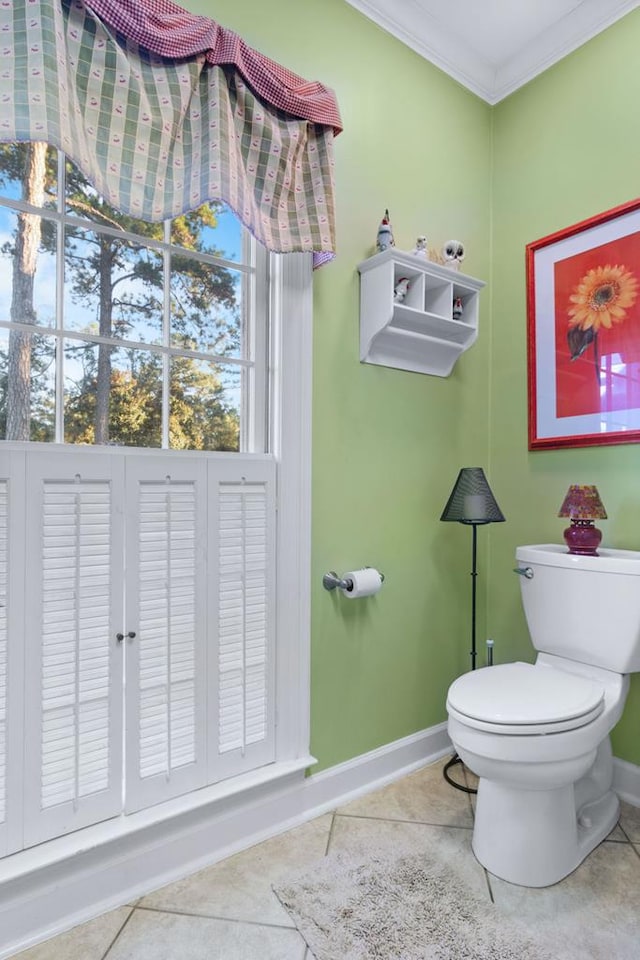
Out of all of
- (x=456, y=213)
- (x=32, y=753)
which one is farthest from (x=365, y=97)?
(x=32, y=753)

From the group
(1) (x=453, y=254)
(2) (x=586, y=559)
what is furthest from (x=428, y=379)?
(2) (x=586, y=559)

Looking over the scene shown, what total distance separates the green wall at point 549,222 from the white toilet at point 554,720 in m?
0.27

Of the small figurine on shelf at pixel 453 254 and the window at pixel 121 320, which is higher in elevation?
the small figurine on shelf at pixel 453 254

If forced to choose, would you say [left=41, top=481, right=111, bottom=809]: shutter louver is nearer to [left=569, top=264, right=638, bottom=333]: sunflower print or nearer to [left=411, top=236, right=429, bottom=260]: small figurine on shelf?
[left=411, top=236, right=429, bottom=260]: small figurine on shelf

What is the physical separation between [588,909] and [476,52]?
2.85 meters

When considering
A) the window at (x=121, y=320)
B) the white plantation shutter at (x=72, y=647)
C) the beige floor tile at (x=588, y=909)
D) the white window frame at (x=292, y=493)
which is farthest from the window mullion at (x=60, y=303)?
the beige floor tile at (x=588, y=909)

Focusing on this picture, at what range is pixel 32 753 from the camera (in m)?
1.21

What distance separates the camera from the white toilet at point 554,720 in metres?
1.33

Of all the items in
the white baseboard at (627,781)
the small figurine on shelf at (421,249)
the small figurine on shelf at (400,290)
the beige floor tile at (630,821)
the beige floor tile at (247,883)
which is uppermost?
the small figurine on shelf at (421,249)

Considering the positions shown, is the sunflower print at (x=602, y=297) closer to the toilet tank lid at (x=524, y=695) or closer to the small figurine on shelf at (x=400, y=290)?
the small figurine on shelf at (x=400, y=290)

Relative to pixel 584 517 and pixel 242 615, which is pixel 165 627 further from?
pixel 584 517

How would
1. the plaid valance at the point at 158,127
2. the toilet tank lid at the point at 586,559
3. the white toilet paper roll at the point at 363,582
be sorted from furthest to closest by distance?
the white toilet paper roll at the point at 363,582 → the toilet tank lid at the point at 586,559 → the plaid valance at the point at 158,127

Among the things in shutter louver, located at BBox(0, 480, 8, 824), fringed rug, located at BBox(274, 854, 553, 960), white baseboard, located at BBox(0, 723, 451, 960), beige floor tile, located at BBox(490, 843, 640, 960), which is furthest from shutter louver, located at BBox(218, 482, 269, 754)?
beige floor tile, located at BBox(490, 843, 640, 960)

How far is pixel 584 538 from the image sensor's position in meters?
1.73
